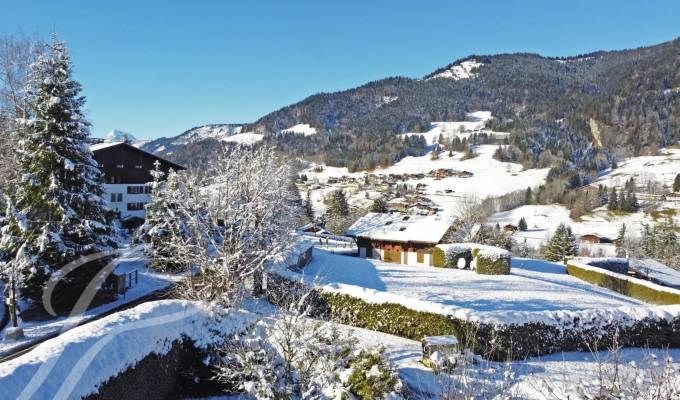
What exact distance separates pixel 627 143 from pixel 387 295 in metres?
212

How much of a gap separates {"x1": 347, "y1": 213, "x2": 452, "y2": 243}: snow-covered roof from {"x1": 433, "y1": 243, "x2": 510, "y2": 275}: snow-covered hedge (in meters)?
5.14

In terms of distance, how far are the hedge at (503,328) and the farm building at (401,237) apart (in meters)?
23.3

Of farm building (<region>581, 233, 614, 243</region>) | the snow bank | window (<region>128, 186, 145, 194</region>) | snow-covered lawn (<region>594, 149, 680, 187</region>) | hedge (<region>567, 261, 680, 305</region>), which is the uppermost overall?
snow-covered lawn (<region>594, 149, 680, 187</region>)

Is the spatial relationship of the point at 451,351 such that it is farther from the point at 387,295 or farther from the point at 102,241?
the point at 102,241

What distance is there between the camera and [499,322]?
52.6 feet

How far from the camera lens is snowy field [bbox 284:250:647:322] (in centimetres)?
1758

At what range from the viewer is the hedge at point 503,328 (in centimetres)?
1600

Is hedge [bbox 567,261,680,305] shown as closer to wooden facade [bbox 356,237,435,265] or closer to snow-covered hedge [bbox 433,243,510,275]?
snow-covered hedge [bbox 433,243,510,275]

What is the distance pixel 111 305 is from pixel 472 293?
784 inches

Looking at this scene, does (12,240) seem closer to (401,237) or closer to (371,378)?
(371,378)

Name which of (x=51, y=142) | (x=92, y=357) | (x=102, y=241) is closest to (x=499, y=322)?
(x=92, y=357)

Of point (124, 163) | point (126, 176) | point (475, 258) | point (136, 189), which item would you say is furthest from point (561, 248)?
point (124, 163)

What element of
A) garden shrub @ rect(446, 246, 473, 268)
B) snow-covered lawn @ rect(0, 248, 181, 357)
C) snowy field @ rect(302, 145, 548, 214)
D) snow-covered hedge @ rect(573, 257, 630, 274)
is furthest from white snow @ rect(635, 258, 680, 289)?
snowy field @ rect(302, 145, 548, 214)

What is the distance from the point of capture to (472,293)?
2380 cm
